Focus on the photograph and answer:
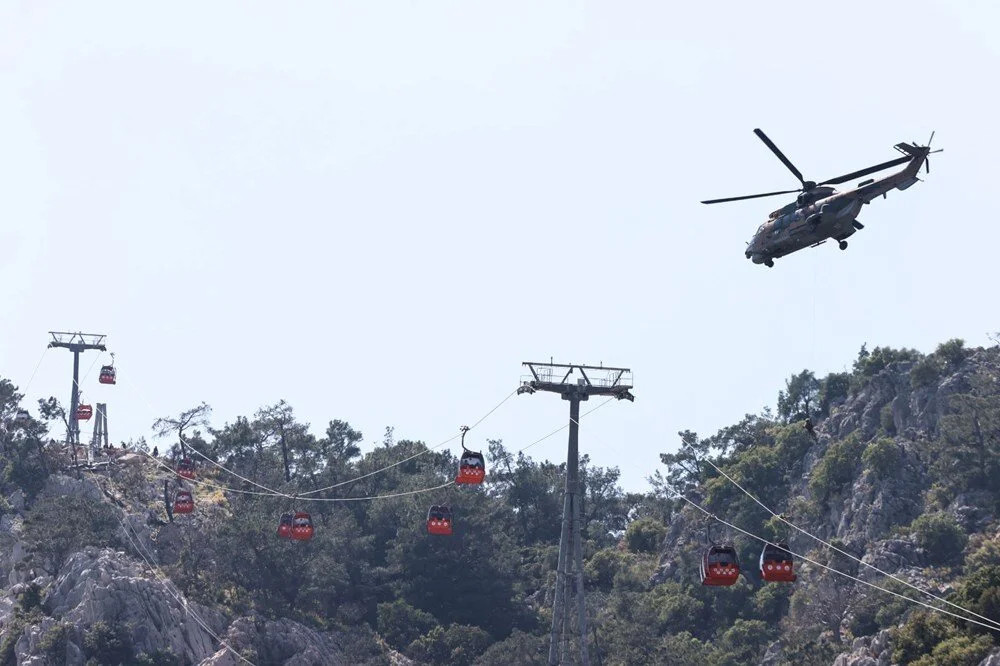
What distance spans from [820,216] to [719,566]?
49.8 feet

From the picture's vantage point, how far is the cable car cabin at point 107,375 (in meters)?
122

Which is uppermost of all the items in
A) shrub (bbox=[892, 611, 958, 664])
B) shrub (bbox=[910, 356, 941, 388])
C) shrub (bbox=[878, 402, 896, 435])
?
shrub (bbox=[910, 356, 941, 388])

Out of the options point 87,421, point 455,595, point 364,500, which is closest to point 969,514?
point 455,595

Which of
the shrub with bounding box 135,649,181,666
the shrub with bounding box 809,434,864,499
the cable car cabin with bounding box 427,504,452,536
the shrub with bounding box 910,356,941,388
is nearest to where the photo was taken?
the cable car cabin with bounding box 427,504,452,536

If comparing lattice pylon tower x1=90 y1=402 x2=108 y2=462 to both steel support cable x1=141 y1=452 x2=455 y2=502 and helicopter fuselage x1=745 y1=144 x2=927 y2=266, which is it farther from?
helicopter fuselage x1=745 y1=144 x2=927 y2=266

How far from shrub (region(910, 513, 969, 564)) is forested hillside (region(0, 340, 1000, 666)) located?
16cm

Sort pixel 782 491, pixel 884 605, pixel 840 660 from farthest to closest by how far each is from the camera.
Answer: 1. pixel 782 491
2. pixel 884 605
3. pixel 840 660

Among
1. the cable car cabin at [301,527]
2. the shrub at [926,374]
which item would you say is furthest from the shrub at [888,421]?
the cable car cabin at [301,527]

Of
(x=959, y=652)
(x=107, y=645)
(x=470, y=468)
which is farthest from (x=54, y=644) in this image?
(x=959, y=652)

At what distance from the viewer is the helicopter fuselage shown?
5909 centimetres

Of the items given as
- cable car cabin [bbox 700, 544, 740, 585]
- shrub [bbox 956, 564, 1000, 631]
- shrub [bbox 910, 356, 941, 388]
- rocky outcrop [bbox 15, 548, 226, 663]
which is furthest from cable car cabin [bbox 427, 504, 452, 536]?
shrub [bbox 910, 356, 941, 388]

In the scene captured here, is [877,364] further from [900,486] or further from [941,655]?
[941,655]

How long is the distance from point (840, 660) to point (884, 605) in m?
10.5

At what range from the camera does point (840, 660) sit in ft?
303
